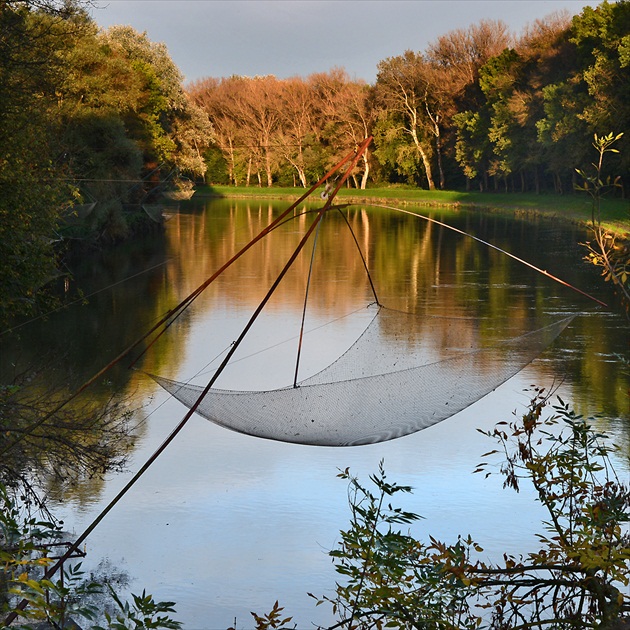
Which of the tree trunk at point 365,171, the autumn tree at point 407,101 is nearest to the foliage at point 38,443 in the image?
the autumn tree at point 407,101

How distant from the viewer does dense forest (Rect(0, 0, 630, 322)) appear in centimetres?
954

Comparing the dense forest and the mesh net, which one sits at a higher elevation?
the dense forest

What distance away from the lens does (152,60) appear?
117 feet

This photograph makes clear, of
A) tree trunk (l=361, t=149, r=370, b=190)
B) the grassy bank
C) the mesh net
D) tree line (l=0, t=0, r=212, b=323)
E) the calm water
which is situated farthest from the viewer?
tree trunk (l=361, t=149, r=370, b=190)

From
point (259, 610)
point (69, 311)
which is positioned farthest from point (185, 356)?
point (259, 610)

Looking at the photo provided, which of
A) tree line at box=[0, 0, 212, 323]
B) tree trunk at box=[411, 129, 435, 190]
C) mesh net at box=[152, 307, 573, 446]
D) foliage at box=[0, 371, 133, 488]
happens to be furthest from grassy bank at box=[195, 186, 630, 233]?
foliage at box=[0, 371, 133, 488]

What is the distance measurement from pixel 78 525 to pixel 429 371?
7.57ft

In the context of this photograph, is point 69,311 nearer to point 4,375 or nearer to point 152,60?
point 4,375

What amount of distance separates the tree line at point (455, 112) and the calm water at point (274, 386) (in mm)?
11992

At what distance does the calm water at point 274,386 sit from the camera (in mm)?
5691

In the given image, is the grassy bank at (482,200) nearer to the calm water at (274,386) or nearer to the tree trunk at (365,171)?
the tree trunk at (365,171)

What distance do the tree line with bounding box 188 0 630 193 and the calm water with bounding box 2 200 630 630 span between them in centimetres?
1199

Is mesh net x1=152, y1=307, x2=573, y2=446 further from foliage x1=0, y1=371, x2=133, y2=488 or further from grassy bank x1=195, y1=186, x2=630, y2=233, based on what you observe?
grassy bank x1=195, y1=186, x2=630, y2=233

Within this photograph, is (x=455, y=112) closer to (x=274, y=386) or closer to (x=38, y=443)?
(x=274, y=386)
